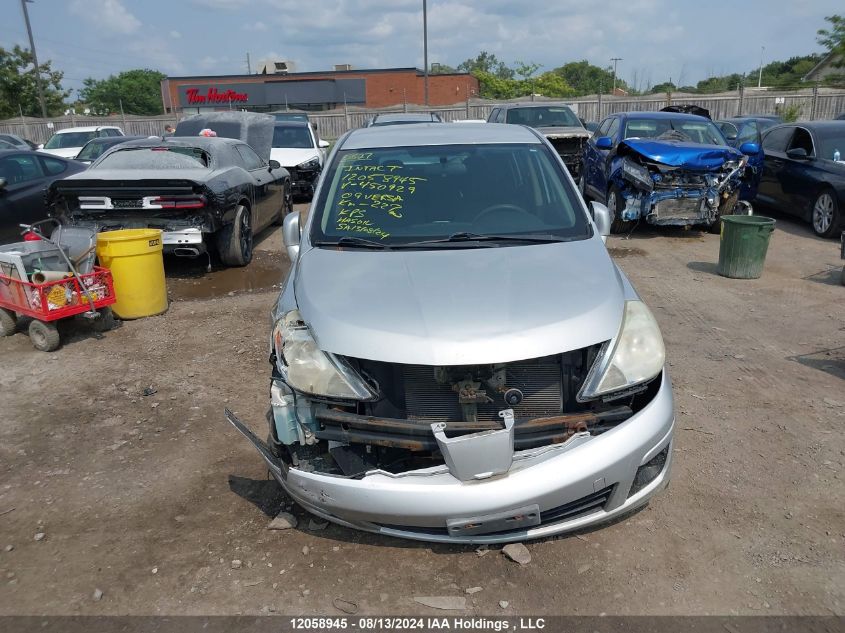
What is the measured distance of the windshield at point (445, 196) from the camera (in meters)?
3.71

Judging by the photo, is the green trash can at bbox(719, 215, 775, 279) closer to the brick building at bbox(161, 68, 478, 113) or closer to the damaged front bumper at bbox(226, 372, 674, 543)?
the damaged front bumper at bbox(226, 372, 674, 543)

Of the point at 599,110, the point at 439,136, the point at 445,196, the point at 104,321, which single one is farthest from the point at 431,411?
the point at 599,110

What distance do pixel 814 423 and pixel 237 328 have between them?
186 inches

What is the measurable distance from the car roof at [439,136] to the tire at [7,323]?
382 centimetres

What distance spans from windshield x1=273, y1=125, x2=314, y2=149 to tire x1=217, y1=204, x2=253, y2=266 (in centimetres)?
642

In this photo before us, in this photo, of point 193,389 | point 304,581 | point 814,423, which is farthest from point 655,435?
point 193,389

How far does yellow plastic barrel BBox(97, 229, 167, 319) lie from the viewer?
6184 millimetres

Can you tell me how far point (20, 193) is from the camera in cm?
867

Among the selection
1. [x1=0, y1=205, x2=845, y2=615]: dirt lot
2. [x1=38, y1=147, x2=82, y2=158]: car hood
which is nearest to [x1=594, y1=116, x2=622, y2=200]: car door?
[x1=0, y1=205, x2=845, y2=615]: dirt lot

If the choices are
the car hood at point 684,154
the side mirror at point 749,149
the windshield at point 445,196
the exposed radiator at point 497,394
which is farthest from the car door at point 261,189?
the side mirror at point 749,149

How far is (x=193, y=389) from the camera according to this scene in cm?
484

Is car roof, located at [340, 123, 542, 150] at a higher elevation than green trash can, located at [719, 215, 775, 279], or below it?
higher

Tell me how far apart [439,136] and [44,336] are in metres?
3.87

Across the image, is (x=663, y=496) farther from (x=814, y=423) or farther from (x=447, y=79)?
(x=447, y=79)
